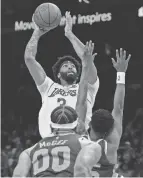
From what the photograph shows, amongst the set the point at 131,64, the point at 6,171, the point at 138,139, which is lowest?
the point at 6,171

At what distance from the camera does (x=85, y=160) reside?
374 cm

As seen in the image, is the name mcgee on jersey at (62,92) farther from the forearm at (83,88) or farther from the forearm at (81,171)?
the forearm at (81,171)

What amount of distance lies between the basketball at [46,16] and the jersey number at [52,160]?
2.26 metres

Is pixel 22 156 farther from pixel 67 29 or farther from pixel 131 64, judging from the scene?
pixel 131 64

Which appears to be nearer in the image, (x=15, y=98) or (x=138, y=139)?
(x=138, y=139)

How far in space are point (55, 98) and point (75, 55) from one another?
6018 millimetres

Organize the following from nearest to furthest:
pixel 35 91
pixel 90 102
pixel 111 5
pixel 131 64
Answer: pixel 90 102, pixel 111 5, pixel 131 64, pixel 35 91

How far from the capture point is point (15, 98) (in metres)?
14.6

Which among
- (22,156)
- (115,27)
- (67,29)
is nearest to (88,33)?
(115,27)

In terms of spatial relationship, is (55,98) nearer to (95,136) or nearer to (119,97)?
(119,97)

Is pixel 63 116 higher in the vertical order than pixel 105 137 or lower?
higher

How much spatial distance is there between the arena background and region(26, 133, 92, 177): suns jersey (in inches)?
255

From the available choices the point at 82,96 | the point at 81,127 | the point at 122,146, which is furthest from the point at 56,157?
the point at 122,146

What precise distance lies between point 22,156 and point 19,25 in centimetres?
764
